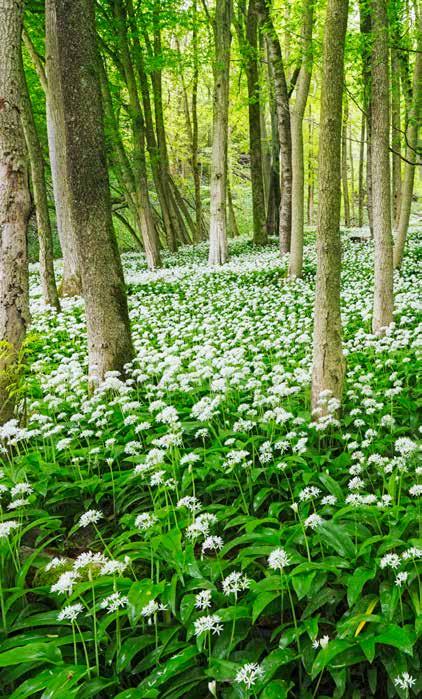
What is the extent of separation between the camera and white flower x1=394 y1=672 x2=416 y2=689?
2.07 metres

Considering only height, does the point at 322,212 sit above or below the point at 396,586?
above

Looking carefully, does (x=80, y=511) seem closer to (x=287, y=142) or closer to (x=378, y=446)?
(x=378, y=446)

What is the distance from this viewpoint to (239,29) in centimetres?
1945

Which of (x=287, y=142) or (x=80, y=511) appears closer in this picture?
(x=80, y=511)

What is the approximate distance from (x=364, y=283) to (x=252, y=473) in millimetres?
8193

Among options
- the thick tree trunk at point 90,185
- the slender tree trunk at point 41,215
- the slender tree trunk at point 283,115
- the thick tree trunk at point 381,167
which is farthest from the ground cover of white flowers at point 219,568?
the slender tree trunk at point 283,115

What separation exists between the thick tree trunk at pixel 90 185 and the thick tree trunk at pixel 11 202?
79 centimetres

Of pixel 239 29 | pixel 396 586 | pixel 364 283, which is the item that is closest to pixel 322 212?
pixel 396 586

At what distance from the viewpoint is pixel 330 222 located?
4809 mm

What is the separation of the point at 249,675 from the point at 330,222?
388 cm

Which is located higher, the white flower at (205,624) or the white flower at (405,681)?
the white flower at (205,624)

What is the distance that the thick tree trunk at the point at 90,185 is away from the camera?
561 centimetres

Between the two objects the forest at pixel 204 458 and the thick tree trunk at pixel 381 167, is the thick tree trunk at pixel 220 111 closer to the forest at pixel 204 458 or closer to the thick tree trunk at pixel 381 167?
the forest at pixel 204 458

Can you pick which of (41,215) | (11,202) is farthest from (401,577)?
(41,215)
